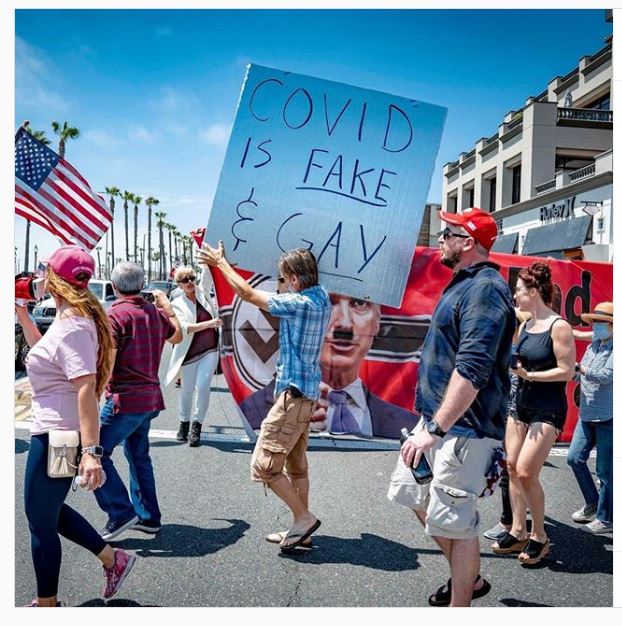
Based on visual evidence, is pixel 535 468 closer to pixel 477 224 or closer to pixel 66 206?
pixel 477 224

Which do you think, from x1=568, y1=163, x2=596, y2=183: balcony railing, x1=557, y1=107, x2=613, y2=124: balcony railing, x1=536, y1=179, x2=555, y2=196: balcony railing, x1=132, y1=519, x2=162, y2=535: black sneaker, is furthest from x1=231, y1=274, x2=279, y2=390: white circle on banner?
x1=536, y1=179, x2=555, y2=196: balcony railing

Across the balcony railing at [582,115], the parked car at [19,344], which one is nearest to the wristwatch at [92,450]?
the balcony railing at [582,115]

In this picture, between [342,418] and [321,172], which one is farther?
[342,418]

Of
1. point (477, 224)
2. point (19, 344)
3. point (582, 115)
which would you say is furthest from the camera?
point (19, 344)

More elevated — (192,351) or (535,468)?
(192,351)

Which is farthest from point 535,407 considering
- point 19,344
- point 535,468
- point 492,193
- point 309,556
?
point 19,344

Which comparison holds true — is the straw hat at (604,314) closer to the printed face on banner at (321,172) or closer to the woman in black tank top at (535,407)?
the woman in black tank top at (535,407)

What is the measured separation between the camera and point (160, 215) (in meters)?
95.3

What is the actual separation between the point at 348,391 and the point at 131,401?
2.23 metres

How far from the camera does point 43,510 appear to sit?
8.53ft

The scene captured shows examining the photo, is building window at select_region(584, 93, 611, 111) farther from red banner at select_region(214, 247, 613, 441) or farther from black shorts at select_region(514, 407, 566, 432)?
black shorts at select_region(514, 407, 566, 432)
